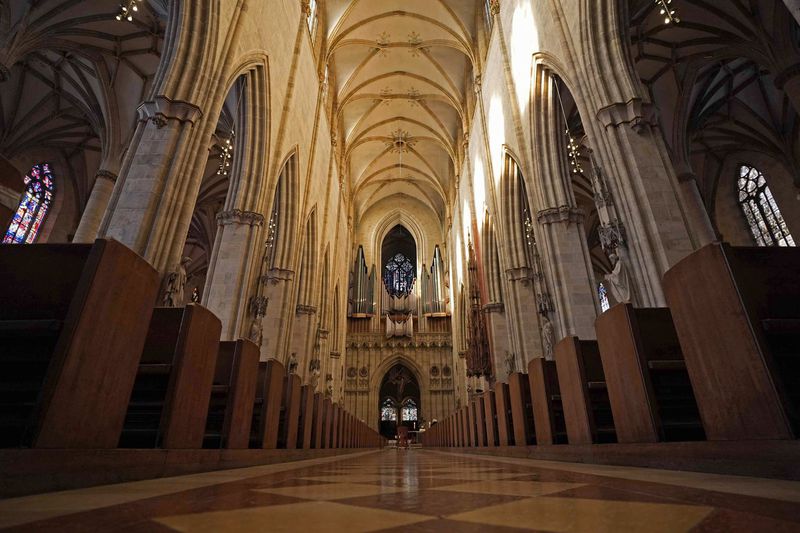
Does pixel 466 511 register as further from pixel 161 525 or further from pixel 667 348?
pixel 667 348

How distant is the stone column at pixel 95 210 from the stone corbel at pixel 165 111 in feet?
18.5

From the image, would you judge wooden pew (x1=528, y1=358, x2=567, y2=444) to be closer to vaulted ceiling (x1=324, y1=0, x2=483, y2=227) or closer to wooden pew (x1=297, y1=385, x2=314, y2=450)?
wooden pew (x1=297, y1=385, x2=314, y2=450)

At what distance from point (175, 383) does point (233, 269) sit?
6.09 metres

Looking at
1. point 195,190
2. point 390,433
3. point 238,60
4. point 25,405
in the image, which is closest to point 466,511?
point 25,405

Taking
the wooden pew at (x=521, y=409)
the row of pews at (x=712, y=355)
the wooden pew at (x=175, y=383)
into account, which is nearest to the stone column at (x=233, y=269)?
the wooden pew at (x=175, y=383)

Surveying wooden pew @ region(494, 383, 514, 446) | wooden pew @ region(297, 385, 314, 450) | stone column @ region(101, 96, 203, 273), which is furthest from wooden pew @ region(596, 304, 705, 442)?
stone column @ region(101, 96, 203, 273)

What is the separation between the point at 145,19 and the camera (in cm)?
1134

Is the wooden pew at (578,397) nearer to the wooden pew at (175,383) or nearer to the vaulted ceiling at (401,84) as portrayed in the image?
the wooden pew at (175,383)

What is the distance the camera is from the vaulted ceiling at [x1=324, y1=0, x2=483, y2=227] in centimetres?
1583

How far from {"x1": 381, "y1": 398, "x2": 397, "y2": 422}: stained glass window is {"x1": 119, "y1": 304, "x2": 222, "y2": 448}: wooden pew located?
73.3ft

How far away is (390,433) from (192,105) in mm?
22354

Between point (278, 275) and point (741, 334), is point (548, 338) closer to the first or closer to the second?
point (741, 334)

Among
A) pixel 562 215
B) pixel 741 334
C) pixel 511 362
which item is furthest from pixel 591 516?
pixel 511 362

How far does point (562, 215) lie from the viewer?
8.69m
